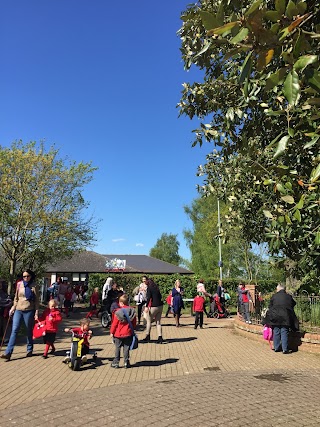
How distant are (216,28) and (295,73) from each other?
47cm

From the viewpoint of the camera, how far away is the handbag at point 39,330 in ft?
27.6

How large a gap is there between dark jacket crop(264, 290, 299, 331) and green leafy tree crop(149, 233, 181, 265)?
3476 inches

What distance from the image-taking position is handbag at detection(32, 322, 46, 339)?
8.42 meters

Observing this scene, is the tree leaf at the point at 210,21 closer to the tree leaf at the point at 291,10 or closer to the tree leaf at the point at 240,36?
the tree leaf at the point at 240,36

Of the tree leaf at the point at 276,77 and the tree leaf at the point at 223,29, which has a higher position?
the tree leaf at the point at 223,29

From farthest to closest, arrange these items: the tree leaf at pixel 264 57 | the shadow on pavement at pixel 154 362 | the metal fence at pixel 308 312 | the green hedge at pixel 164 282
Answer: the green hedge at pixel 164 282
the metal fence at pixel 308 312
the shadow on pavement at pixel 154 362
the tree leaf at pixel 264 57

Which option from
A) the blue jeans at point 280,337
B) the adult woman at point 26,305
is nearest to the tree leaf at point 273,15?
the adult woman at point 26,305

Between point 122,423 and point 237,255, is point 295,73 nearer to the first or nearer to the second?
point 122,423

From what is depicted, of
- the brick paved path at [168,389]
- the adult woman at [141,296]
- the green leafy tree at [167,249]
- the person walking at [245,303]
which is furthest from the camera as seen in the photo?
the green leafy tree at [167,249]

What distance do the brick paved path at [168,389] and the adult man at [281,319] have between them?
0.32 meters

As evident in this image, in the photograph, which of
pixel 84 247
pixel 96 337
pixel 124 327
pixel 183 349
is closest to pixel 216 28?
pixel 124 327

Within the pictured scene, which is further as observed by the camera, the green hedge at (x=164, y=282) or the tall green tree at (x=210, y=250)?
the tall green tree at (x=210, y=250)

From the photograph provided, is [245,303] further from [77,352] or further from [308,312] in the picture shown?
[77,352]

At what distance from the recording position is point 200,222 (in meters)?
50.7
